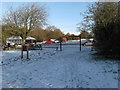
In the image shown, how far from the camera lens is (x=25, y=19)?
62.6 feet

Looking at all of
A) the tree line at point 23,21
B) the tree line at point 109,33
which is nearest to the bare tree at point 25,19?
the tree line at point 23,21

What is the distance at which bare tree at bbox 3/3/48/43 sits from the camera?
1916 cm

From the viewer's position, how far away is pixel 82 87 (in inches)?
146

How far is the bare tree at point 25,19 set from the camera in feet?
62.8

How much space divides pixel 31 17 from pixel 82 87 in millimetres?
17493

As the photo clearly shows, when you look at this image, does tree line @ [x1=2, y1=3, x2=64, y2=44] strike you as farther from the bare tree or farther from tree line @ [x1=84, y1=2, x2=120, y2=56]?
tree line @ [x1=84, y1=2, x2=120, y2=56]

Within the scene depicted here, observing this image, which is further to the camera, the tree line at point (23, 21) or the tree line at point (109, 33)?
the tree line at point (23, 21)

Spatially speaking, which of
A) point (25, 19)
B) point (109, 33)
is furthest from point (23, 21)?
point (109, 33)

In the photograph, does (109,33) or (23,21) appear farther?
(23,21)

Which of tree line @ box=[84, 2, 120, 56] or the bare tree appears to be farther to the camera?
the bare tree

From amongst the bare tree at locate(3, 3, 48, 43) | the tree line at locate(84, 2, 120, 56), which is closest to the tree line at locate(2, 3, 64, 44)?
the bare tree at locate(3, 3, 48, 43)

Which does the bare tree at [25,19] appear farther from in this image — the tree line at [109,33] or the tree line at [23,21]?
the tree line at [109,33]

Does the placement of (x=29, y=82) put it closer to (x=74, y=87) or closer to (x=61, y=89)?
(x=61, y=89)

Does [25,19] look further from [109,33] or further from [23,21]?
[109,33]
